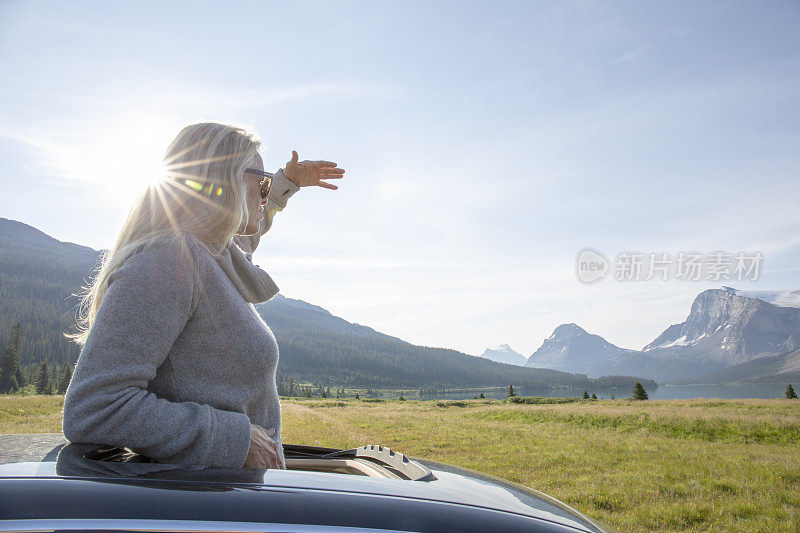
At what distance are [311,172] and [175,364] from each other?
6.50 ft

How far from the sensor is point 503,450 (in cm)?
1262

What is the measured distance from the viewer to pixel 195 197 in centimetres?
191

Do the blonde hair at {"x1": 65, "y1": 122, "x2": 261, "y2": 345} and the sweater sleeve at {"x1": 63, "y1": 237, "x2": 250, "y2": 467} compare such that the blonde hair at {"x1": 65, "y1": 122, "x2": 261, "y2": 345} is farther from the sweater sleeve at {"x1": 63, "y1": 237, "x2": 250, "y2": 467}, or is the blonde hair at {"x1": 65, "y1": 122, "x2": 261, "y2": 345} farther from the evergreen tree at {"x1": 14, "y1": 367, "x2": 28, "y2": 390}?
the evergreen tree at {"x1": 14, "y1": 367, "x2": 28, "y2": 390}

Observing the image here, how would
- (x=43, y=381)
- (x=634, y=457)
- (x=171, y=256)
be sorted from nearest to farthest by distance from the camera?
(x=171, y=256) < (x=634, y=457) < (x=43, y=381)

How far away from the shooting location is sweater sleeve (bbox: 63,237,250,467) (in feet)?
4.73

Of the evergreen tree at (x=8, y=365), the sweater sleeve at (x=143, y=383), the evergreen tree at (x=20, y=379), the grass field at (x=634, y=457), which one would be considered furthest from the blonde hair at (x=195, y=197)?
the evergreen tree at (x=20, y=379)

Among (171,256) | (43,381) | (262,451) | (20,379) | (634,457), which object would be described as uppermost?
(171,256)

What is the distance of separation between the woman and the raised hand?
1.11m

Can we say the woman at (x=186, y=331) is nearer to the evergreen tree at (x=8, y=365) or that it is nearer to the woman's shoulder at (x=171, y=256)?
the woman's shoulder at (x=171, y=256)

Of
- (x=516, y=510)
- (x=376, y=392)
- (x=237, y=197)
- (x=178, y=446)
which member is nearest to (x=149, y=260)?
(x=237, y=197)

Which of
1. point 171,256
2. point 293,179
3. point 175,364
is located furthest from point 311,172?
point 175,364

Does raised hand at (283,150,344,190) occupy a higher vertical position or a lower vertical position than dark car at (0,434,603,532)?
higher

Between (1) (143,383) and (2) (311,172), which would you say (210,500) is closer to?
(1) (143,383)

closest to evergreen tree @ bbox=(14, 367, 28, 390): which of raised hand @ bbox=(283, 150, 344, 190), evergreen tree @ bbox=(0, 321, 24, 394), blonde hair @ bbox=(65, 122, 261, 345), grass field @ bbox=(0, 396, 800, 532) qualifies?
evergreen tree @ bbox=(0, 321, 24, 394)
